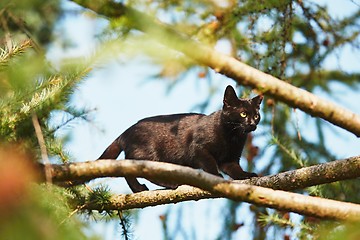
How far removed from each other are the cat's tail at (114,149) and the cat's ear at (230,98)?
85cm

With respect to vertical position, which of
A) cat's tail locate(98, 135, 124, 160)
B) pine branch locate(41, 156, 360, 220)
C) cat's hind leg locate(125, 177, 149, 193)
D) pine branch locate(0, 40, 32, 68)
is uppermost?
cat's tail locate(98, 135, 124, 160)

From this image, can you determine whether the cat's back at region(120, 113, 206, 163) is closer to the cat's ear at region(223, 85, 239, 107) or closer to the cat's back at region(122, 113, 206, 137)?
the cat's back at region(122, 113, 206, 137)

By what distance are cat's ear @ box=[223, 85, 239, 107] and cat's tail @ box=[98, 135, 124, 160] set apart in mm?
846

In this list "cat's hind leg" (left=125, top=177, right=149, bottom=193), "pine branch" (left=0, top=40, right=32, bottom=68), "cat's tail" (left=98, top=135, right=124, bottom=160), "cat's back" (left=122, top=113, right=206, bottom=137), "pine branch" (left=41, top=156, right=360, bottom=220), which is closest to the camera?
"pine branch" (left=41, top=156, right=360, bottom=220)

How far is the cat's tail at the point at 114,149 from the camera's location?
441 centimetres

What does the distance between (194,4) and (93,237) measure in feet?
11.4

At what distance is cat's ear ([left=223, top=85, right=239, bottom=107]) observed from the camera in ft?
14.5

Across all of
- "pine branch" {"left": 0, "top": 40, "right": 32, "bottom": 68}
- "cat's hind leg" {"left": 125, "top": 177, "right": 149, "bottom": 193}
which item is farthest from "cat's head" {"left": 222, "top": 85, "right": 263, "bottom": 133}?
"pine branch" {"left": 0, "top": 40, "right": 32, "bottom": 68}

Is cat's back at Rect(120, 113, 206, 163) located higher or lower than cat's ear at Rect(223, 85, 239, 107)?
lower

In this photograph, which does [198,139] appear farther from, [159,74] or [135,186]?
[159,74]

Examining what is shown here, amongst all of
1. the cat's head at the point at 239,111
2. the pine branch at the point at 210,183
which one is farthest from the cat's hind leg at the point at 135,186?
the pine branch at the point at 210,183

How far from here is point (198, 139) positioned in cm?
436

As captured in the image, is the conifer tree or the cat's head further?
the cat's head

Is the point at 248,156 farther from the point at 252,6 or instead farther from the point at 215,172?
the point at 252,6
